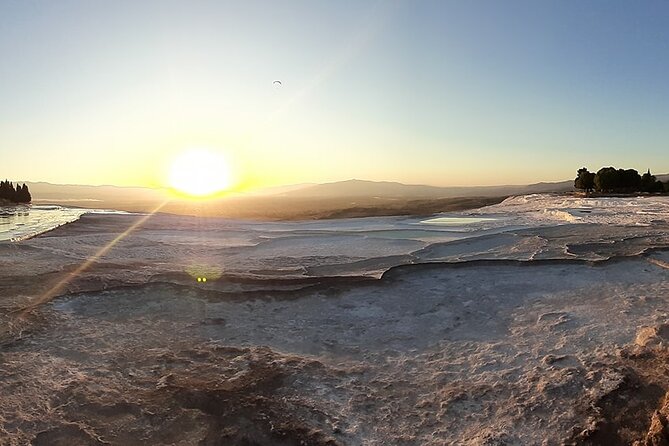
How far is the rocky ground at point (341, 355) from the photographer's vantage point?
512 cm

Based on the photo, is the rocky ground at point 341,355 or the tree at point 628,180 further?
the tree at point 628,180

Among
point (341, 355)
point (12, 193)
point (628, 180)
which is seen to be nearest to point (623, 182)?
point (628, 180)

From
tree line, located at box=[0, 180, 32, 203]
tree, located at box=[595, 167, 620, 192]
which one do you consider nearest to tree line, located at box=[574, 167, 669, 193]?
tree, located at box=[595, 167, 620, 192]

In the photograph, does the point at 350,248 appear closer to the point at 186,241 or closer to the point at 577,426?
the point at 186,241

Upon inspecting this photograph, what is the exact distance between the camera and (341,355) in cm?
707

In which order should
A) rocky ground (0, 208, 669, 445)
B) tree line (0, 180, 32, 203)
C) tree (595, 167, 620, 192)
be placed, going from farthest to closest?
1. tree line (0, 180, 32, 203)
2. tree (595, 167, 620, 192)
3. rocky ground (0, 208, 669, 445)

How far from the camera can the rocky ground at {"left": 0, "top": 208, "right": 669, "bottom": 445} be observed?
5117mm

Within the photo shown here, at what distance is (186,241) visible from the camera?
19.2 m

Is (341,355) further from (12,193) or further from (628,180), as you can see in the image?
(12,193)

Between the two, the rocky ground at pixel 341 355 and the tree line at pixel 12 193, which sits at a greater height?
the tree line at pixel 12 193

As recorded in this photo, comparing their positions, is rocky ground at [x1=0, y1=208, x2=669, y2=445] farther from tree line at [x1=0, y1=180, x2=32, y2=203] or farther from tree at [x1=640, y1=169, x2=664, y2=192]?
tree line at [x1=0, y1=180, x2=32, y2=203]

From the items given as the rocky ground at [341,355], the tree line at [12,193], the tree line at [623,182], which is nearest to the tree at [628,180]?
the tree line at [623,182]

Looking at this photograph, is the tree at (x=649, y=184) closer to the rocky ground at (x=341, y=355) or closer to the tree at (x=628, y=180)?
the tree at (x=628, y=180)

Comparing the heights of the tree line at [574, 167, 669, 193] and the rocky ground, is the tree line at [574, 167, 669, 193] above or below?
above
